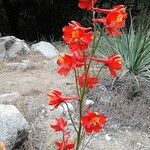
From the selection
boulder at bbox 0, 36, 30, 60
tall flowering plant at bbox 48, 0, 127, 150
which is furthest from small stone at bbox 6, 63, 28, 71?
tall flowering plant at bbox 48, 0, 127, 150

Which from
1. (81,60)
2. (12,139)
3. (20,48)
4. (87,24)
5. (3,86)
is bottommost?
(87,24)

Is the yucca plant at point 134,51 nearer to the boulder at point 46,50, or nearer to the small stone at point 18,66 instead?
the small stone at point 18,66

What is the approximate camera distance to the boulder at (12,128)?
4910 mm

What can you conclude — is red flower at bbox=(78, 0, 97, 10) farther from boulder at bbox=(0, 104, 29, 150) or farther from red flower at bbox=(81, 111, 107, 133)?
boulder at bbox=(0, 104, 29, 150)

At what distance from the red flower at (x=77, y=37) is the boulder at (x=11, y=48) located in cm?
618

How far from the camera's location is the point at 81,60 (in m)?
2.77

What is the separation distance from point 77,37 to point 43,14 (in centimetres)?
1066

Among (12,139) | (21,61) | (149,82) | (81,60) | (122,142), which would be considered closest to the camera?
(81,60)

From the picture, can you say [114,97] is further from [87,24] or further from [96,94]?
[87,24]

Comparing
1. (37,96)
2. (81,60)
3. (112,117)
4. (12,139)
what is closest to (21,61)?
(37,96)

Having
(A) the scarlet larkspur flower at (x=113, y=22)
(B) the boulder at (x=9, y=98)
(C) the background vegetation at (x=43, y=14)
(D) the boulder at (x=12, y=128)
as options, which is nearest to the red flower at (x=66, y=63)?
(A) the scarlet larkspur flower at (x=113, y=22)

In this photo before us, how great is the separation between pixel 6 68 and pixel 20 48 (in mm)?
1294

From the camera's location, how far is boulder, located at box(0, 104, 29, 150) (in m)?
4.91

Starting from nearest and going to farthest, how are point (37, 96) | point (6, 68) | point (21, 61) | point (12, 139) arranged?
point (12, 139), point (37, 96), point (6, 68), point (21, 61)
